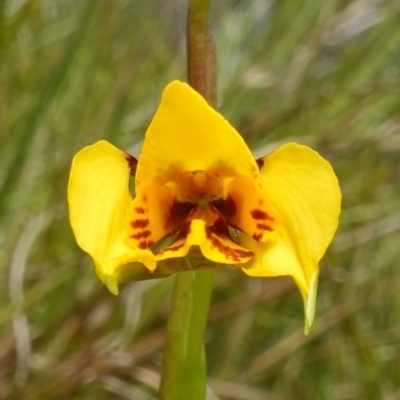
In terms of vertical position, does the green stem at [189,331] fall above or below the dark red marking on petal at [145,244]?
below

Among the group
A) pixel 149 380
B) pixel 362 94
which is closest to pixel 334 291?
pixel 362 94

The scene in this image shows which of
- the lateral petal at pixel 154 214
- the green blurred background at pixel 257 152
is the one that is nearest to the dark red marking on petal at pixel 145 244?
the lateral petal at pixel 154 214

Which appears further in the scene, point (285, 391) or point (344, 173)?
point (344, 173)

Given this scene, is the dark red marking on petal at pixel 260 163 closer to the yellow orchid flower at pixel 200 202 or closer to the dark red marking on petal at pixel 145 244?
the yellow orchid flower at pixel 200 202

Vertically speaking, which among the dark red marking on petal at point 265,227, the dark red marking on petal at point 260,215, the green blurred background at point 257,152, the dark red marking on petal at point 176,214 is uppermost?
the dark red marking on petal at point 260,215

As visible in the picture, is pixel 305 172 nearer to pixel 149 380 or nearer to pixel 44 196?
pixel 149 380

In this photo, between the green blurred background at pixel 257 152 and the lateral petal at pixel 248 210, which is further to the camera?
the green blurred background at pixel 257 152
